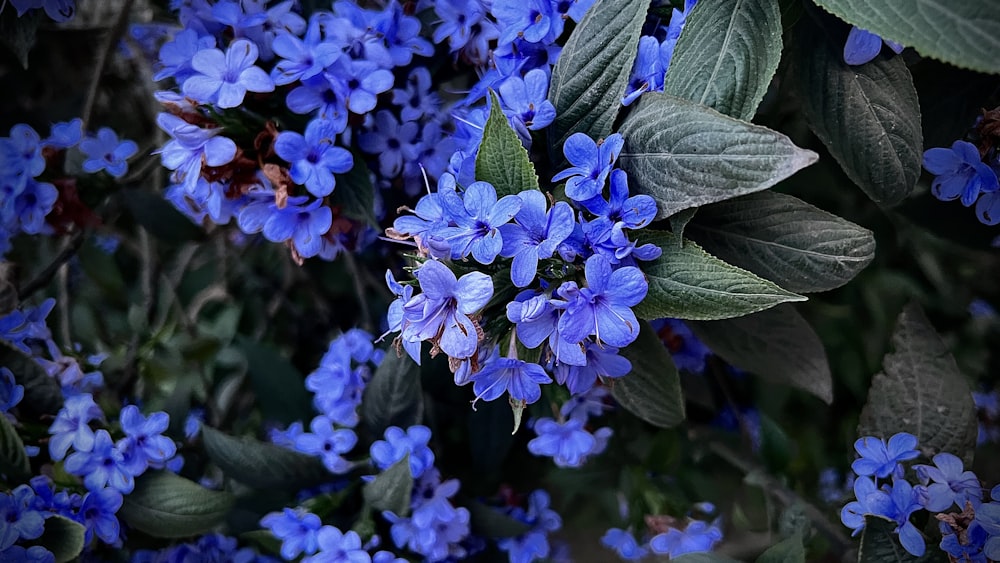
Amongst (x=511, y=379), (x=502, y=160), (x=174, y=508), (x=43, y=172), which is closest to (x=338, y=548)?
(x=174, y=508)

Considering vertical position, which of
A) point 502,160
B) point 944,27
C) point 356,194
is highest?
point 944,27

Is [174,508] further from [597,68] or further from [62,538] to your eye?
[597,68]

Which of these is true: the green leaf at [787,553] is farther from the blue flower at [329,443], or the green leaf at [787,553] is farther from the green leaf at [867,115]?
the blue flower at [329,443]

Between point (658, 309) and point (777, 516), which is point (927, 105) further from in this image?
point (777, 516)

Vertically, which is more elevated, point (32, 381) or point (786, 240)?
point (786, 240)

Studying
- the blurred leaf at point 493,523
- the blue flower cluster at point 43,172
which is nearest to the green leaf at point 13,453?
the blue flower cluster at point 43,172

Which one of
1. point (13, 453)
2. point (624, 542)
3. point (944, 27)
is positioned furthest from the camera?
point (624, 542)

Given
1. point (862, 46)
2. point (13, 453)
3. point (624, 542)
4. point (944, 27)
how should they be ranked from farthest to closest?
point (624, 542) < point (13, 453) < point (862, 46) < point (944, 27)

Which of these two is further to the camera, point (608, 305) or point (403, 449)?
point (403, 449)

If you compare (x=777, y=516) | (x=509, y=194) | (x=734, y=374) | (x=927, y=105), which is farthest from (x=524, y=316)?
(x=734, y=374)
